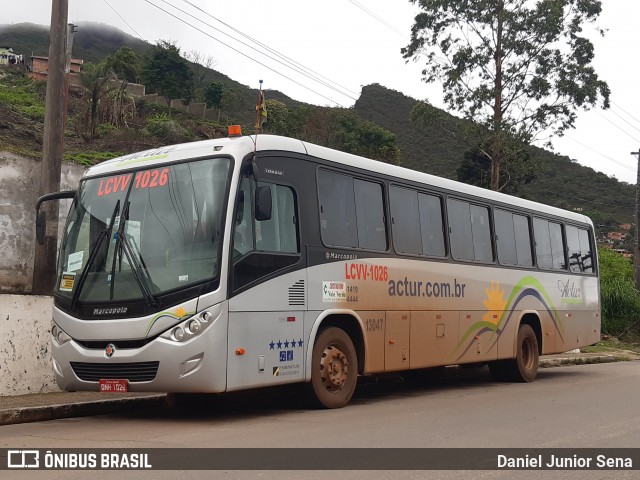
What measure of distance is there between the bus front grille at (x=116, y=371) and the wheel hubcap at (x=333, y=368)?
230 cm

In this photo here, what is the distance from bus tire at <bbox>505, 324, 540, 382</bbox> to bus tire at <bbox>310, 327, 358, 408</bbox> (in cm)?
566

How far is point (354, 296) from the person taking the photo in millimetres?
10953

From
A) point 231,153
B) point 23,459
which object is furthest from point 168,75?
point 23,459

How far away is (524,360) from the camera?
15820mm

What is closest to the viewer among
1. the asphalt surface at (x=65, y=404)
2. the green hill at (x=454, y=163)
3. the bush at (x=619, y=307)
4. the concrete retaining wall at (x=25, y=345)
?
the asphalt surface at (x=65, y=404)

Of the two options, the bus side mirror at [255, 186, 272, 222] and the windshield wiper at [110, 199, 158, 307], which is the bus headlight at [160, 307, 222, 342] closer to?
the windshield wiper at [110, 199, 158, 307]

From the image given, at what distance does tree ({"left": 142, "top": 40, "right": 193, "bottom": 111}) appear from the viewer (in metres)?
85.9

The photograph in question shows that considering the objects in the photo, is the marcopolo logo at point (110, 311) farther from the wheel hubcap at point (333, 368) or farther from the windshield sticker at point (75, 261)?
the wheel hubcap at point (333, 368)

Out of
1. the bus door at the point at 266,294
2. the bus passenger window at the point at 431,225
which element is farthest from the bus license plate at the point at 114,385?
the bus passenger window at the point at 431,225

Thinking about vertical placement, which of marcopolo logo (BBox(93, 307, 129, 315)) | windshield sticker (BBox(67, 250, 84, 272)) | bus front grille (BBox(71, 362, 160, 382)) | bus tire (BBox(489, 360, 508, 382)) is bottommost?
bus tire (BBox(489, 360, 508, 382))

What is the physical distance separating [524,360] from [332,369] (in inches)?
257

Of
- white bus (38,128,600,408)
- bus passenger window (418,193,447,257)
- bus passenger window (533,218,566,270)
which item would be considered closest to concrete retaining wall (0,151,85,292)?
white bus (38,128,600,408)

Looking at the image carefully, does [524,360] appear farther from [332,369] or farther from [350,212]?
[332,369]

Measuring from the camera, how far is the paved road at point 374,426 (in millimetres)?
7660
